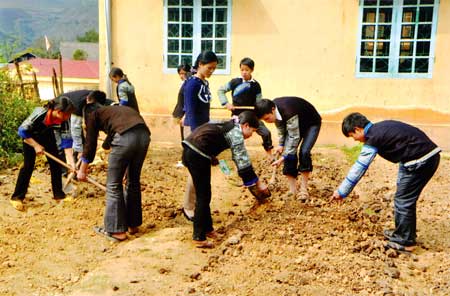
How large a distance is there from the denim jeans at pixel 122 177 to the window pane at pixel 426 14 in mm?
6672

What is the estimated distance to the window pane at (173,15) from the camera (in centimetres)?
1043

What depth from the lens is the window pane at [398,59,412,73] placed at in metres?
9.97

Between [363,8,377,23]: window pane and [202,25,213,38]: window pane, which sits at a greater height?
[363,8,377,23]: window pane

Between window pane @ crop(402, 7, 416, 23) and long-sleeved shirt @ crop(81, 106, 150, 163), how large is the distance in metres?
6.59

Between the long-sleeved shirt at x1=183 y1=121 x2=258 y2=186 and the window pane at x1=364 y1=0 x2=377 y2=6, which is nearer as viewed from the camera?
the long-sleeved shirt at x1=183 y1=121 x2=258 y2=186

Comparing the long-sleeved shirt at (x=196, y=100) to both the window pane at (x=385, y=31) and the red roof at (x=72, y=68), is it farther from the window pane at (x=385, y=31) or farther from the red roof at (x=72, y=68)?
the red roof at (x=72, y=68)

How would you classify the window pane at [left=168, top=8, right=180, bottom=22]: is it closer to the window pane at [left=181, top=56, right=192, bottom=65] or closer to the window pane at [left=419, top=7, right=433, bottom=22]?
the window pane at [left=181, top=56, right=192, bottom=65]

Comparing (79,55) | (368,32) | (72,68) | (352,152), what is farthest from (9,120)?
(79,55)

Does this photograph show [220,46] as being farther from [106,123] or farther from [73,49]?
[73,49]

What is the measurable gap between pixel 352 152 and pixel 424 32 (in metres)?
2.60

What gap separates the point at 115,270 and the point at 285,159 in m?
2.44

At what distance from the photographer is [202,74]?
18.8 ft

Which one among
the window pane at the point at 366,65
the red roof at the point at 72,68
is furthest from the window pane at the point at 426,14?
the red roof at the point at 72,68

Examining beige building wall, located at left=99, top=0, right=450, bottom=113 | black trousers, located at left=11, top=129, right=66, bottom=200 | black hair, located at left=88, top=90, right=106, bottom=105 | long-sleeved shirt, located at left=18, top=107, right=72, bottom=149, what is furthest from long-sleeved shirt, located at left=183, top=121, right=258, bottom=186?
beige building wall, located at left=99, top=0, right=450, bottom=113
